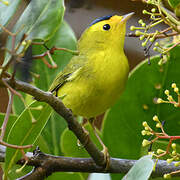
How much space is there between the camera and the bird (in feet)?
3.59

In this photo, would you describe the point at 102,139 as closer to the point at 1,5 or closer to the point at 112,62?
the point at 112,62

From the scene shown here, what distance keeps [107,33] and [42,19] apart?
53cm

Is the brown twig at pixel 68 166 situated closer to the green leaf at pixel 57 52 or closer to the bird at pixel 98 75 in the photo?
the bird at pixel 98 75

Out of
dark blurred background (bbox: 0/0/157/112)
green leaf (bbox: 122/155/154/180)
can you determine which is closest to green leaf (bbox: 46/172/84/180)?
green leaf (bbox: 122/155/154/180)

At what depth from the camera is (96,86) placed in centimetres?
108

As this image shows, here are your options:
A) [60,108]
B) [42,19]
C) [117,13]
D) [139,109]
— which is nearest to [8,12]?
[42,19]

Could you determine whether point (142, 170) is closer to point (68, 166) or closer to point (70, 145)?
point (68, 166)

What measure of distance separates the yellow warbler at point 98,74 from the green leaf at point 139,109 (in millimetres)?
37

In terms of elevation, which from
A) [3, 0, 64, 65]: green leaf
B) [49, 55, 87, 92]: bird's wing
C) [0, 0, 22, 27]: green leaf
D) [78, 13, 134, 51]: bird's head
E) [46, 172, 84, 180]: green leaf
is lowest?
[46, 172, 84, 180]: green leaf

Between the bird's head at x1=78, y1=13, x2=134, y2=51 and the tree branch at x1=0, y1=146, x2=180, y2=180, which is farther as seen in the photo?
the bird's head at x1=78, y1=13, x2=134, y2=51

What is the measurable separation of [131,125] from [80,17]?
1.33 metres

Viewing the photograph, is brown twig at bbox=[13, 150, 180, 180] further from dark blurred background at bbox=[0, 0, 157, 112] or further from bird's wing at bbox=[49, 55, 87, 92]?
dark blurred background at bbox=[0, 0, 157, 112]

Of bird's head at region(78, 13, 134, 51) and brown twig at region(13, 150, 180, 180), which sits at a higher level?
bird's head at region(78, 13, 134, 51)

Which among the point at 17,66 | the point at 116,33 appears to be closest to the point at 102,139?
the point at 116,33
